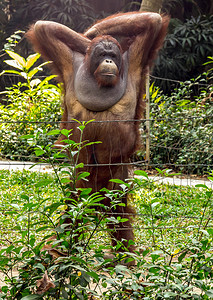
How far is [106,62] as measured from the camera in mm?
3064

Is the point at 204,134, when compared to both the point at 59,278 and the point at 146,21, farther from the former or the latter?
the point at 59,278

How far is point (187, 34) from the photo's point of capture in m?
10.9

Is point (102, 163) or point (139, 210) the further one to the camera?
point (139, 210)

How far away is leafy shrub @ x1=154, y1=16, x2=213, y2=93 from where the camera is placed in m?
10.8

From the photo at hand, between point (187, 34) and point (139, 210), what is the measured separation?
24.0ft

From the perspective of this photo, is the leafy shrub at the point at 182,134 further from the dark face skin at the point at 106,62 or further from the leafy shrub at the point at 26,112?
the dark face skin at the point at 106,62

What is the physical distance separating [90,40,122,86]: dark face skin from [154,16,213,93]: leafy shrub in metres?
7.65

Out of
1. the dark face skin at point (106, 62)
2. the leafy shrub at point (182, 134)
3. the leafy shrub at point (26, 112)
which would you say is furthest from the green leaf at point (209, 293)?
the leafy shrub at point (26, 112)

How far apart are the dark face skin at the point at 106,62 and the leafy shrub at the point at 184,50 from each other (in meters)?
7.65

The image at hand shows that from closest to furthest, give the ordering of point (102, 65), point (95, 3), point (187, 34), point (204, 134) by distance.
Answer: point (102, 65) → point (204, 134) → point (187, 34) → point (95, 3)

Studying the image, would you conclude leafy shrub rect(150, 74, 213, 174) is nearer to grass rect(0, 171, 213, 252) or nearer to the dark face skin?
grass rect(0, 171, 213, 252)

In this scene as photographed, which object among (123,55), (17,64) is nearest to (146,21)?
(123,55)

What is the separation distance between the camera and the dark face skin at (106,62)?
10.0 feet

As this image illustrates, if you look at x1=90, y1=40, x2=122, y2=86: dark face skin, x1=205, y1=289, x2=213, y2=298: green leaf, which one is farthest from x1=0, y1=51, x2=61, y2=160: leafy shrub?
x1=205, y1=289, x2=213, y2=298: green leaf
